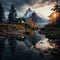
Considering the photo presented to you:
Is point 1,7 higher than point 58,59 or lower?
higher

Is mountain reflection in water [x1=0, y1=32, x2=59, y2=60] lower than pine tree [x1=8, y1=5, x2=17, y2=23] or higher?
lower

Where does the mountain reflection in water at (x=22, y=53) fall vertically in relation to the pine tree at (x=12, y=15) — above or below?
below

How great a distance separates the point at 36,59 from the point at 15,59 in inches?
82.0

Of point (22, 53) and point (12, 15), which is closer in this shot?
point (22, 53)

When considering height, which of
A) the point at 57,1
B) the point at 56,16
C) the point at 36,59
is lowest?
the point at 36,59

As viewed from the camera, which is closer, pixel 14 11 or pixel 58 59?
pixel 58 59

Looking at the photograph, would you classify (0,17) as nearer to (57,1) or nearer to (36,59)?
(57,1)

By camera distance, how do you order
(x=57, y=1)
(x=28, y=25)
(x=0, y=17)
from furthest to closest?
(x=28, y=25) < (x=0, y=17) < (x=57, y=1)

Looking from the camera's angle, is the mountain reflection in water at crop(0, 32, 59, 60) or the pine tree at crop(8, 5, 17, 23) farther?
the pine tree at crop(8, 5, 17, 23)

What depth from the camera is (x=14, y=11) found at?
110562mm

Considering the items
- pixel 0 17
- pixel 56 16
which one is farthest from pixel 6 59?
pixel 0 17

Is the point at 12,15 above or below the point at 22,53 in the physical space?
above

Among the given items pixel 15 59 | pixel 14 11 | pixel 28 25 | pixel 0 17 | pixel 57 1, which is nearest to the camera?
pixel 15 59

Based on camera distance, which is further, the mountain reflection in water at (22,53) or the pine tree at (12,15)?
the pine tree at (12,15)
